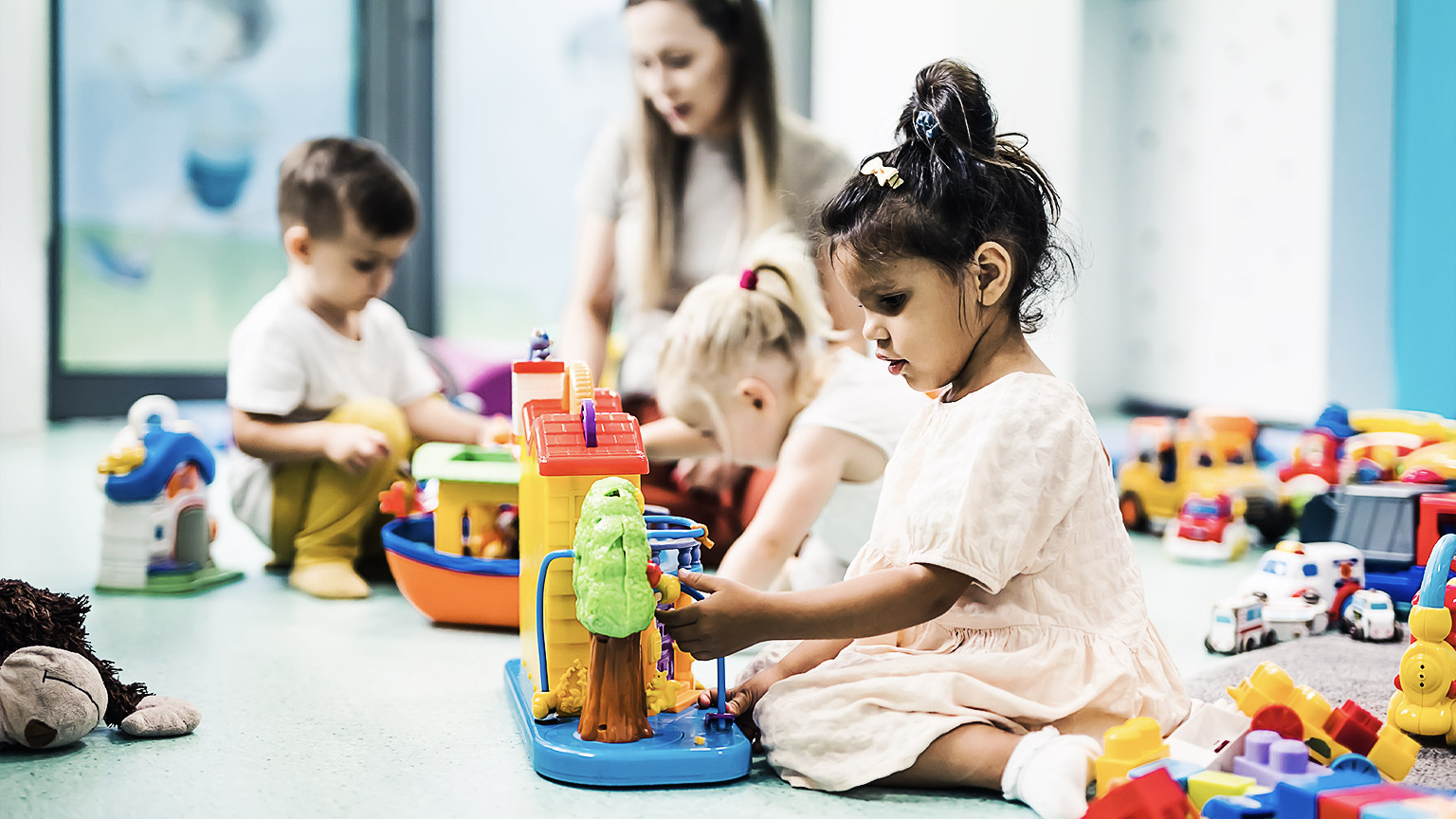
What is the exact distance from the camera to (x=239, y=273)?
3.61 metres

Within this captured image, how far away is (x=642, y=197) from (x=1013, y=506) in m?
1.21

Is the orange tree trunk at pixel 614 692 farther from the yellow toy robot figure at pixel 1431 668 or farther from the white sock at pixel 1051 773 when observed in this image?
the yellow toy robot figure at pixel 1431 668

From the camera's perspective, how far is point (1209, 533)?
1.93 metres

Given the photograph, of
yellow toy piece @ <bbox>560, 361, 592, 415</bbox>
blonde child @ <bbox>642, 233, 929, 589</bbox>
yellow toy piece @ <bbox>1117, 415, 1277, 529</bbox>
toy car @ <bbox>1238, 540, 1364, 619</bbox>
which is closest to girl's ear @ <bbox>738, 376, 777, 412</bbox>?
blonde child @ <bbox>642, 233, 929, 589</bbox>

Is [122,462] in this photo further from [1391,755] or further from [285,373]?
[1391,755]

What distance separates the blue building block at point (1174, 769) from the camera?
0.76 metres

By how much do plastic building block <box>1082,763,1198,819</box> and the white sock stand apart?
88 millimetres

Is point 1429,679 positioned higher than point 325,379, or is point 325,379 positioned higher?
point 325,379

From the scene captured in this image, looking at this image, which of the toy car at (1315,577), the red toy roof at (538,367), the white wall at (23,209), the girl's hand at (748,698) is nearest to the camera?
the girl's hand at (748,698)

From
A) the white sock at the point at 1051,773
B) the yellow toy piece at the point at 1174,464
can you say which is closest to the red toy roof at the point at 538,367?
the white sock at the point at 1051,773

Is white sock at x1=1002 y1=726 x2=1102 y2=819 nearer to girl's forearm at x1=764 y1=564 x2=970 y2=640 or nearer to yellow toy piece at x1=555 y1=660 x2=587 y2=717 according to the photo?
girl's forearm at x1=764 y1=564 x2=970 y2=640

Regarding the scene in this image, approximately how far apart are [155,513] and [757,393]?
0.80 meters

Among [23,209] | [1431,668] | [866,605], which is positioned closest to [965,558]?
[866,605]

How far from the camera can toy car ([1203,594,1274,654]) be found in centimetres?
134
